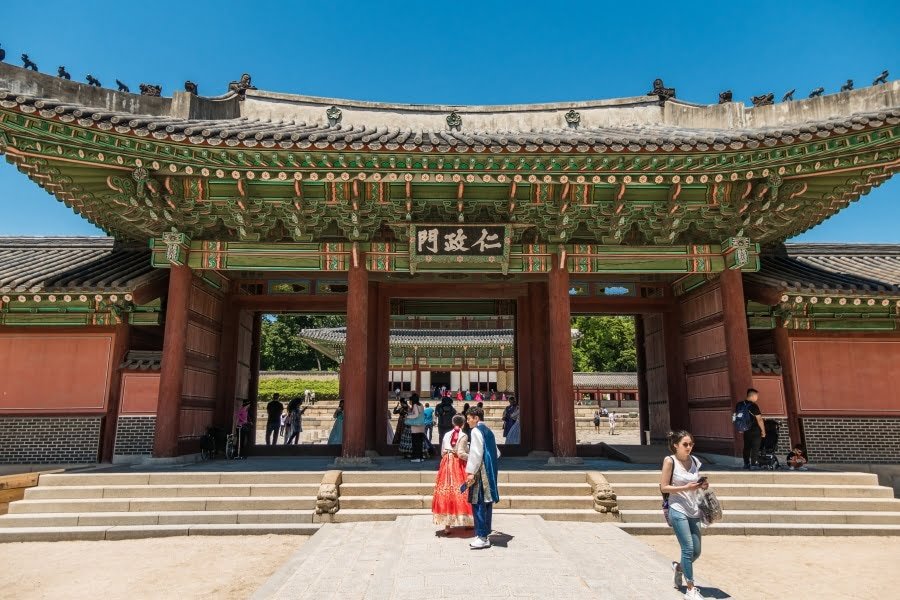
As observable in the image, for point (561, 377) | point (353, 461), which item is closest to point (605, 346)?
point (561, 377)

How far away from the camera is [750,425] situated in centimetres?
1030

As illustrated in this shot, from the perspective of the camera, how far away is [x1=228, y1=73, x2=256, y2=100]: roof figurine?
1502cm

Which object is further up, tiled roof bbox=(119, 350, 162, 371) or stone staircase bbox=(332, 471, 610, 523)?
tiled roof bbox=(119, 350, 162, 371)

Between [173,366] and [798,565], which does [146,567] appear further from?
[798,565]

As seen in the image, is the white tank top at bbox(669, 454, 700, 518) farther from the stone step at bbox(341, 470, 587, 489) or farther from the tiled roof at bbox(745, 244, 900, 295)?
the tiled roof at bbox(745, 244, 900, 295)

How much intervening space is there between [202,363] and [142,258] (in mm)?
3363

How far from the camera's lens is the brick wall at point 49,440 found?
11305 millimetres

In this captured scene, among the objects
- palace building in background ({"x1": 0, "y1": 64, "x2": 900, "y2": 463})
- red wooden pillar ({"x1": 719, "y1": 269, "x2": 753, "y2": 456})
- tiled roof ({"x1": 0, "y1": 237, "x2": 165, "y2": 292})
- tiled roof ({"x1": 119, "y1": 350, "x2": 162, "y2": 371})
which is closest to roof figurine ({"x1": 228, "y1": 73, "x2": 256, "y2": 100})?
palace building in background ({"x1": 0, "y1": 64, "x2": 900, "y2": 463})

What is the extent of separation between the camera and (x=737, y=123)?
12.9 meters

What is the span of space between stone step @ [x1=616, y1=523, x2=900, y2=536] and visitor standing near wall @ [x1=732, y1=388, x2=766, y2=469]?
7.07 ft

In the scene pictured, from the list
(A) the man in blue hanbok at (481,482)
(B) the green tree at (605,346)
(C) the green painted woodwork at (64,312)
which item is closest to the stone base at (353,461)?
(A) the man in blue hanbok at (481,482)

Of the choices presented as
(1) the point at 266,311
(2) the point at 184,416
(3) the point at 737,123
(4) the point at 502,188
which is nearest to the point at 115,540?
(2) the point at 184,416

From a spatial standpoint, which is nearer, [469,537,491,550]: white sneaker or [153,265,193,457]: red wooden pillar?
[469,537,491,550]: white sneaker

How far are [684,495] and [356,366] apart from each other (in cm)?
711
